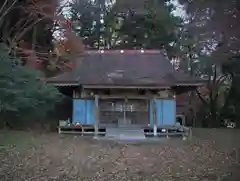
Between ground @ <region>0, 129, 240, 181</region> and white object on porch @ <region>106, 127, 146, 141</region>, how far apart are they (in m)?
1.71

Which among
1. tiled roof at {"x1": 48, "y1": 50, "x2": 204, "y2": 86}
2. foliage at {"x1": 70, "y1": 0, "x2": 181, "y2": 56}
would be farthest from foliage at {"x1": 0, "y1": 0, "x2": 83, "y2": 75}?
foliage at {"x1": 70, "y1": 0, "x2": 181, "y2": 56}

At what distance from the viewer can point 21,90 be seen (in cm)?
1570

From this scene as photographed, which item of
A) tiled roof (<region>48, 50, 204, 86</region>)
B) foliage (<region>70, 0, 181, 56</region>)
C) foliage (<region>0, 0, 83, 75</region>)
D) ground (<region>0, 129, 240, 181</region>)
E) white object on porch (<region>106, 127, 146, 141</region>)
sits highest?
foliage (<region>70, 0, 181, 56</region>)

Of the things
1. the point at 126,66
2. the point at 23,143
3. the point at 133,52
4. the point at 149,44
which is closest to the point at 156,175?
the point at 23,143

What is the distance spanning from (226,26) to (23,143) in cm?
918

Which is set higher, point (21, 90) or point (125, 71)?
point (125, 71)

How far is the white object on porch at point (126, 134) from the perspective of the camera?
55.9 feet

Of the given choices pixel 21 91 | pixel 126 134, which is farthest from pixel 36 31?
pixel 126 134

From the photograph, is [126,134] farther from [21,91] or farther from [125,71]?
[21,91]

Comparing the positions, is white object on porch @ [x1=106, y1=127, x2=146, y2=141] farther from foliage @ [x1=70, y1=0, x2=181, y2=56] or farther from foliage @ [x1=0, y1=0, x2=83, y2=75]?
foliage @ [x1=70, y1=0, x2=181, y2=56]

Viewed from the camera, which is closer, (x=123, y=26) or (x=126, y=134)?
(x=126, y=134)

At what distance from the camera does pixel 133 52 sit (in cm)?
2230

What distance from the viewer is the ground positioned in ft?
29.5

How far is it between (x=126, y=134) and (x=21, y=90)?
17.6ft
